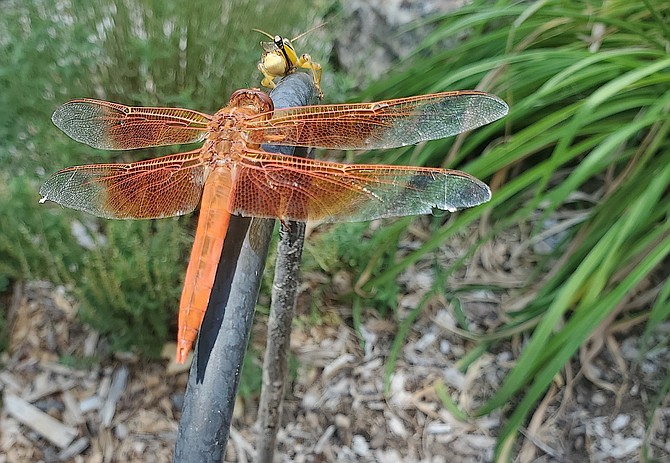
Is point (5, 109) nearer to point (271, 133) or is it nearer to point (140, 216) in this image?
point (140, 216)

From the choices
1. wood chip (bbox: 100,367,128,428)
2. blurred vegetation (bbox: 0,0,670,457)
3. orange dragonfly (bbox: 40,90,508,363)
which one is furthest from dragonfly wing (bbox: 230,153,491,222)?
wood chip (bbox: 100,367,128,428)

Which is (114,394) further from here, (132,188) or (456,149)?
(456,149)

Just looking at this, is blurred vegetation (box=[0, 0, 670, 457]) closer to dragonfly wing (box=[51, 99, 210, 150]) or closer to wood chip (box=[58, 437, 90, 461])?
wood chip (box=[58, 437, 90, 461])

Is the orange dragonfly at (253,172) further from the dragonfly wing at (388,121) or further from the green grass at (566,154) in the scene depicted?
the green grass at (566,154)

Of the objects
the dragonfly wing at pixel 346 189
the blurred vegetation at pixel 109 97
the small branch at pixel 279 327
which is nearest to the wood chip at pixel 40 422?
the blurred vegetation at pixel 109 97

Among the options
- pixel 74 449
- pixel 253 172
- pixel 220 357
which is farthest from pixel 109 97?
pixel 220 357

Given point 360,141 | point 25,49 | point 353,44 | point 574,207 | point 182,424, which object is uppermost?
point 353,44

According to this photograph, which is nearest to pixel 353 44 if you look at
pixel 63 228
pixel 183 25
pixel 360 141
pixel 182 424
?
pixel 183 25
